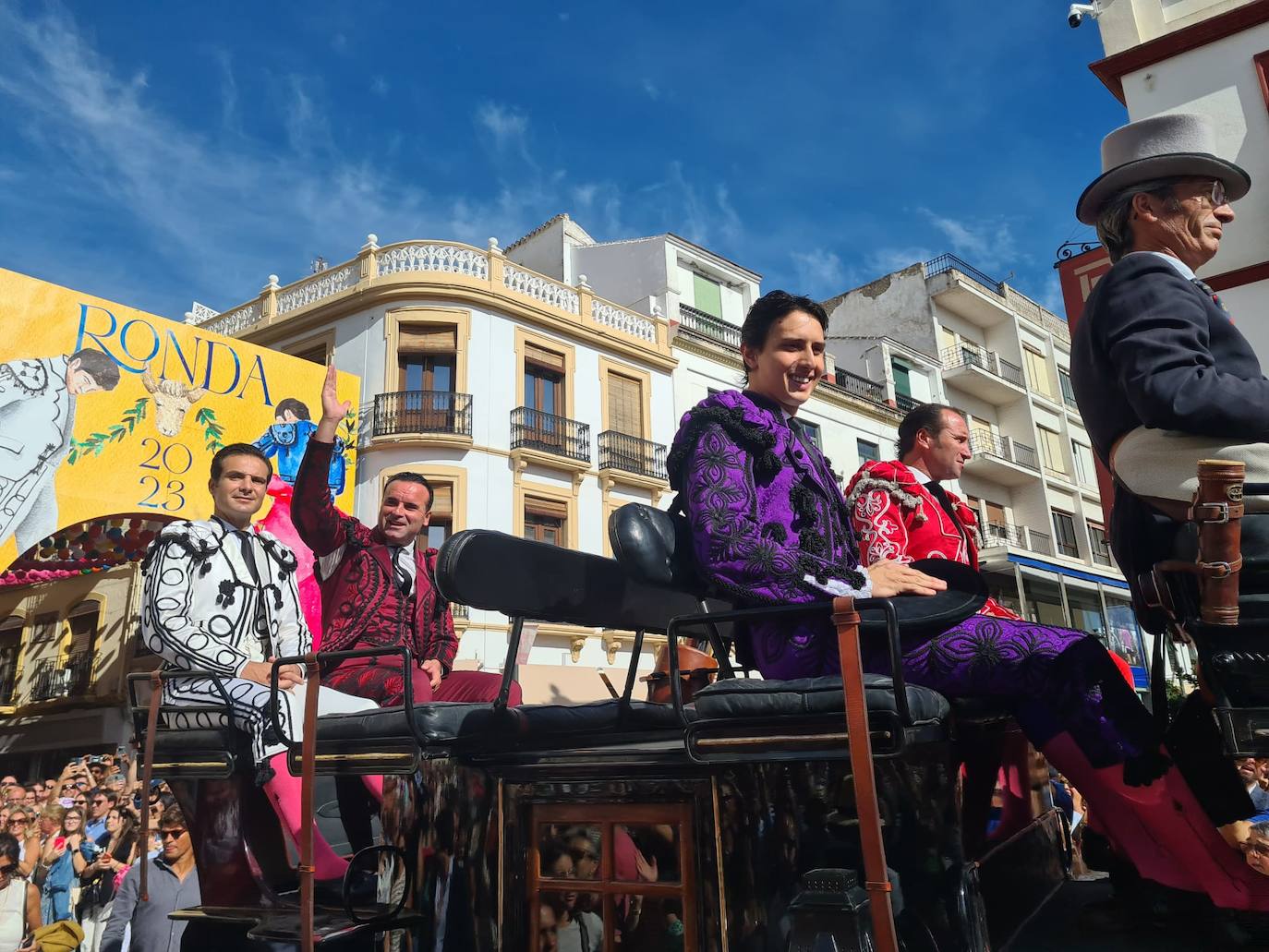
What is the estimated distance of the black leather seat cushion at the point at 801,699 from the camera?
164 cm

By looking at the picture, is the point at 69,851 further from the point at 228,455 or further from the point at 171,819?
the point at 228,455

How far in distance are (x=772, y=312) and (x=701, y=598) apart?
2.49 feet

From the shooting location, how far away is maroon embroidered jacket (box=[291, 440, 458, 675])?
140 inches

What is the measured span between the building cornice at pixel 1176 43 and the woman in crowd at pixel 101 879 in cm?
1088

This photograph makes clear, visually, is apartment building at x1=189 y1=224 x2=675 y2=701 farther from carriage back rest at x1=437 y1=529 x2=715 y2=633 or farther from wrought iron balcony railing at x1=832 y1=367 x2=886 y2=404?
carriage back rest at x1=437 y1=529 x2=715 y2=633

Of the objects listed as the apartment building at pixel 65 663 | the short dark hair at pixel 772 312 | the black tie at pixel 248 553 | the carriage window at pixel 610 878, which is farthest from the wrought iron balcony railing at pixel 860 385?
the carriage window at pixel 610 878

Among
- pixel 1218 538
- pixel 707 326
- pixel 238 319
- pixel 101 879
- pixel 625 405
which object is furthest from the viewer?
pixel 707 326

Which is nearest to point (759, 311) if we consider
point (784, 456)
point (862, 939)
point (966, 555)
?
point (784, 456)

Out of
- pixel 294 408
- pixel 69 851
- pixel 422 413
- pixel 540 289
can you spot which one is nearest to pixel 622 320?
pixel 540 289

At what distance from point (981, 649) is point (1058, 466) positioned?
93.3 ft

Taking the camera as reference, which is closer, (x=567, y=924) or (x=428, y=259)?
(x=567, y=924)

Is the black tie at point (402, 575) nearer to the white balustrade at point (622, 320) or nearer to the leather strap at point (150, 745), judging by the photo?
the leather strap at point (150, 745)

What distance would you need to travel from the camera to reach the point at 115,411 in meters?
9.84

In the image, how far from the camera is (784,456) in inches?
89.3
